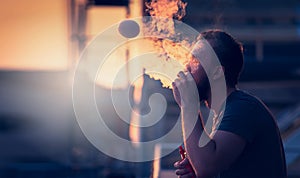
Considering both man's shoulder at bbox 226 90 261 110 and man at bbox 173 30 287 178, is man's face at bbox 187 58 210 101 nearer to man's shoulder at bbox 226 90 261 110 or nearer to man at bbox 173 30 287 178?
man at bbox 173 30 287 178

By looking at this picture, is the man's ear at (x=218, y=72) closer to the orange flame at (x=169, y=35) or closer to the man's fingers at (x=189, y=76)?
the man's fingers at (x=189, y=76)

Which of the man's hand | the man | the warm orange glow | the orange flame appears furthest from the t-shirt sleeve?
the warm orange glow

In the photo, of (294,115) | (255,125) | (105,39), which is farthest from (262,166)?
(294,115)

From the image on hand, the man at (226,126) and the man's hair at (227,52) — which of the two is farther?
the man's hair at (227,52)

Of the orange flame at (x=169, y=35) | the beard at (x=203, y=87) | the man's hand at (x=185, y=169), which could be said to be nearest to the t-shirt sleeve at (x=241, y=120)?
the beard at (x=203, y=87)

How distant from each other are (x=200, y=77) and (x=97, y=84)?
808 cm

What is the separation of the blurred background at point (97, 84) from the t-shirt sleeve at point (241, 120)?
1.36 metres

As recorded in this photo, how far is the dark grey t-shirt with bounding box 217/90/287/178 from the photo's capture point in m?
3.36

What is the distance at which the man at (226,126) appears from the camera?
330cm

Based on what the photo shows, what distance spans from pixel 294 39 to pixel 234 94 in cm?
2867

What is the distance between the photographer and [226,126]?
334 cm

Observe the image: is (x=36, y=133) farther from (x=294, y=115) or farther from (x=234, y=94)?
(x=234, y=94)

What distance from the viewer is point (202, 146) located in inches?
129

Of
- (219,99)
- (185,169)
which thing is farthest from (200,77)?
(185,169)
